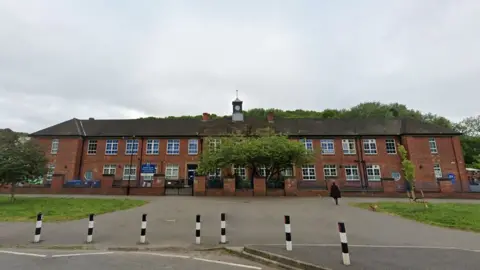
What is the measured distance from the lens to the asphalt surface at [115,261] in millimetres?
5719

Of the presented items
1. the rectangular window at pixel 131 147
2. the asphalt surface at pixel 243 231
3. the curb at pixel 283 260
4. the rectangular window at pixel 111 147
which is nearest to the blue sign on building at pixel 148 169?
the rectangular window at pixel 131 147

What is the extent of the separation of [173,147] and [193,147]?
8.75 ft

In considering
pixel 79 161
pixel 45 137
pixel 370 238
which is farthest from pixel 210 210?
pixel 45 137

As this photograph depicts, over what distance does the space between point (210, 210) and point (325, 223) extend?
625 centimetres

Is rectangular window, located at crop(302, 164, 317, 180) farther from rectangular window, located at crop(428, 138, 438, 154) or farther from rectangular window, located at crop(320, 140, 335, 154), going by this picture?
rectangular window, located at crop(428, 138, 438, 154)

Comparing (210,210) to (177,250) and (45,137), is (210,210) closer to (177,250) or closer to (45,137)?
(177,250)

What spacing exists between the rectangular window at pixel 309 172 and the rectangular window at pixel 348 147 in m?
4.75

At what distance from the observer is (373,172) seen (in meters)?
33.0

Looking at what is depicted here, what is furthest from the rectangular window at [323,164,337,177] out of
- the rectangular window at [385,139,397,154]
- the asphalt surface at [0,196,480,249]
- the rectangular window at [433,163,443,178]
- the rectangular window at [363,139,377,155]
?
the asphalt surface at [0,196,480,249]

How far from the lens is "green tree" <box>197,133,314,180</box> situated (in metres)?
24.0

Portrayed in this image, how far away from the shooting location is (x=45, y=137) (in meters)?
34.3

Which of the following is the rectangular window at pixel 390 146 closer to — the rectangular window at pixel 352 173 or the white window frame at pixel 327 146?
the rectangular window at pixel 352 173

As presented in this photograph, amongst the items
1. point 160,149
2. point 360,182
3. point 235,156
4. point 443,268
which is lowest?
point 443,268

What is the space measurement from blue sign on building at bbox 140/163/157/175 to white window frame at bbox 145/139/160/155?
5.53 ft
